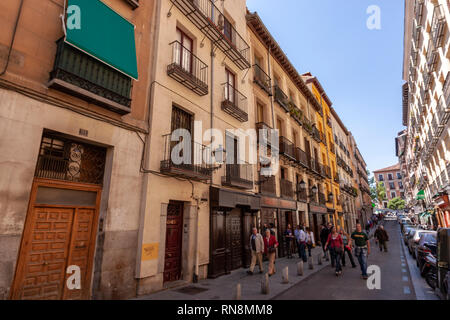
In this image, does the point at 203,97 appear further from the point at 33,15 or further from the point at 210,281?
the point at 210,281

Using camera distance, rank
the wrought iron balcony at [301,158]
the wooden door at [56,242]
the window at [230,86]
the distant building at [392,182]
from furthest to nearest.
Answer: the distant building at [392,182]
the wrought iron balcony at [301,158]
the window at [230,86]
the wooden door at [56,242]

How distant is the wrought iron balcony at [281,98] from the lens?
16.8m

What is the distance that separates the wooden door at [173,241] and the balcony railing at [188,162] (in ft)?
4.48

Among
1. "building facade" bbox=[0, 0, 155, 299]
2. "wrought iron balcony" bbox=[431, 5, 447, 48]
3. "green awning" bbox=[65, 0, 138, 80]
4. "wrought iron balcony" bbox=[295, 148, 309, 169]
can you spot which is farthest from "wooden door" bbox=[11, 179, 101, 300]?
"wrought iron balcony" bbox=[431, 5, 447, 48]

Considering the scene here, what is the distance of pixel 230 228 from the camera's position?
10.6m

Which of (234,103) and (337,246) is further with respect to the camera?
(234,103)

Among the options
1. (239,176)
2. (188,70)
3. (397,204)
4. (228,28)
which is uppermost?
(228,28)

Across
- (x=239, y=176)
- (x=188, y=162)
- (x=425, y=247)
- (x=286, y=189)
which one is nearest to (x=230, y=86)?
(x=239, y=176)

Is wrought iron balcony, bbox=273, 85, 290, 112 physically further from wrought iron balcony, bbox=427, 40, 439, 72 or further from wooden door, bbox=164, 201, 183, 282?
wooden door, bbox=164, 201, 183, 282

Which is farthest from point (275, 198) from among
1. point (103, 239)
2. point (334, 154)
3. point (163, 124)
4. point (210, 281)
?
point (334, 154)

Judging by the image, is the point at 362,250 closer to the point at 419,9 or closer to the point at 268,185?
the point at 268,185

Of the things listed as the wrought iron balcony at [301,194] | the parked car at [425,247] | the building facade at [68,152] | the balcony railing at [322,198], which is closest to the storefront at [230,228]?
the building facade at [68,152]

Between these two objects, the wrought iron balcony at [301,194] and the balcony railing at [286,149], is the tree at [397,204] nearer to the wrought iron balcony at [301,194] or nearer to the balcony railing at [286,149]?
the wrought iron balcony at [301,194]

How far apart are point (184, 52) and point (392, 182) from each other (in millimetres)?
113748
